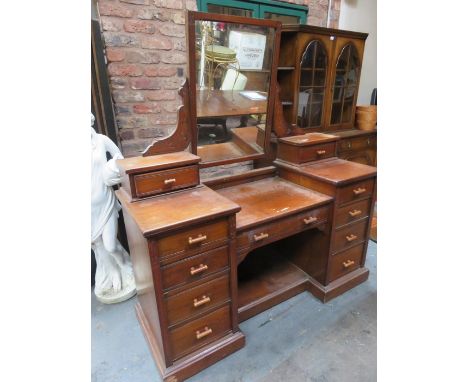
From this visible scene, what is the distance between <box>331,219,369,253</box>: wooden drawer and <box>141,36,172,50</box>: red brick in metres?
1.45

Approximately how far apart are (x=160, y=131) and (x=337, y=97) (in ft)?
4.71

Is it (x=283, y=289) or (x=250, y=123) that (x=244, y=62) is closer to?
(x=250, y=123)

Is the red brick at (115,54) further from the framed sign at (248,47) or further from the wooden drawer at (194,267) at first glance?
the wooden drawer at (194,267)

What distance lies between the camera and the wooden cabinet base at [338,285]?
1.65 metres

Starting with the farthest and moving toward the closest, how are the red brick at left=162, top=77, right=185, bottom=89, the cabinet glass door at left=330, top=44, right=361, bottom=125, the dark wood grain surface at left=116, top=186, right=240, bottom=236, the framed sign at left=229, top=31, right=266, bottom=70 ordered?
the cabinet glass door at left=330, top=44, right=361, bottom=125, the red brick at left=162, top=77, right=185, bottom=89, the framed sign at left=229, top=31, right=266, bottom=70, the dark wood grain surface at left=116, top=186, right=240, bottom=236

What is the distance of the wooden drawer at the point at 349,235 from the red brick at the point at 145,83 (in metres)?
1.35

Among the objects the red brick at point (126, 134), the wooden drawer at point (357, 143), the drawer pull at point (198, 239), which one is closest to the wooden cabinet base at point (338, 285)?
the drawer pull at point (198, 239)

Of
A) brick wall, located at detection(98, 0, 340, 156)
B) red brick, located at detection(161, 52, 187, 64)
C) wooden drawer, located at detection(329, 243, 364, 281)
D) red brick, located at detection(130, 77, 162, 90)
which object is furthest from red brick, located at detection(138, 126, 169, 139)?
wooden drawer, located at detection(329, 243, 364, 281)

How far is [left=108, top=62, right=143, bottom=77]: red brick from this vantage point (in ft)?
5.02

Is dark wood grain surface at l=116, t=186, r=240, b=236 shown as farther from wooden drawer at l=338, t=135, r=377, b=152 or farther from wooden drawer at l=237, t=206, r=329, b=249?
wooden drawer at l=338, t=135, r=377, b=152

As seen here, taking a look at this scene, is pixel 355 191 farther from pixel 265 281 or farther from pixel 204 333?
pixel 204 333

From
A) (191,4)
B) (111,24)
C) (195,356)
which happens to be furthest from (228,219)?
(191,4)

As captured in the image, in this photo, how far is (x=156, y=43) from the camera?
160cm

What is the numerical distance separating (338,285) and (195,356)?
0.93 m
